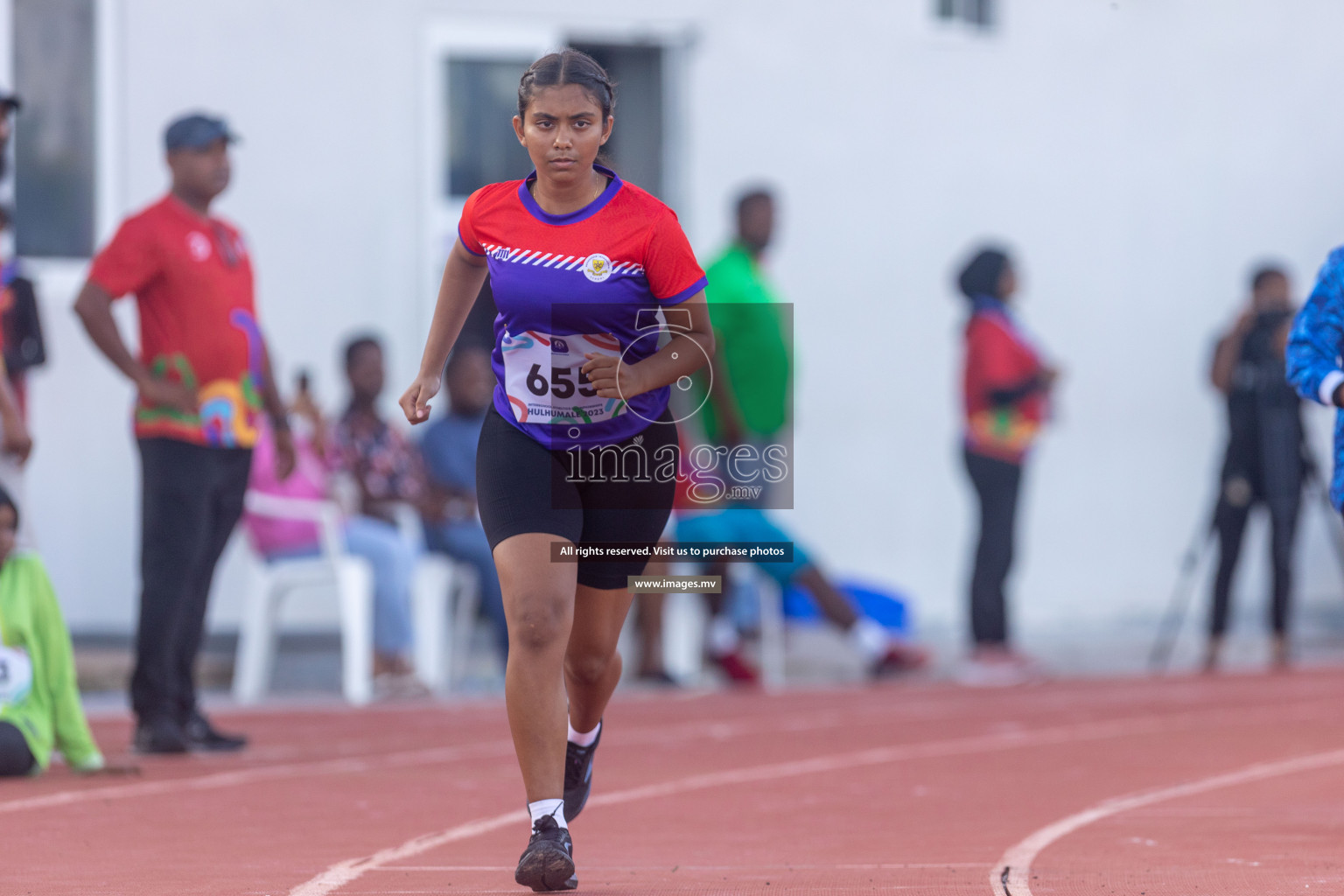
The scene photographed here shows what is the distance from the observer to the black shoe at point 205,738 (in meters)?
7.72

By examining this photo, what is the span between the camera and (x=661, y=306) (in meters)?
4.81

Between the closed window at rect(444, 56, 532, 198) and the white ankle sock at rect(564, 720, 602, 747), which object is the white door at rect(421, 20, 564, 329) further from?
the white ankle sock at rect(564, 720, 602, 747)

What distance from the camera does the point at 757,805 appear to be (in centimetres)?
648

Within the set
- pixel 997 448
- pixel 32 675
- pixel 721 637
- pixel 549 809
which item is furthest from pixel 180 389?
pixel 997 448

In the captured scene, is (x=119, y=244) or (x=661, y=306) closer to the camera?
(x=661, y=306)

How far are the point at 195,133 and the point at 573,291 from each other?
349 cm

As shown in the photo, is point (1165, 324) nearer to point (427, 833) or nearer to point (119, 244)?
point (119, 244)

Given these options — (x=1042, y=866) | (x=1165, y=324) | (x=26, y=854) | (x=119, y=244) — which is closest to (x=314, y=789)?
(x=26, y=854)

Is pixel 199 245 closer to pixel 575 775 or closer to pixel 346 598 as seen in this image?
pixel 346 598

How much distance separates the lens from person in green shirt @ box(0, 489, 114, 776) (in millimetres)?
6758

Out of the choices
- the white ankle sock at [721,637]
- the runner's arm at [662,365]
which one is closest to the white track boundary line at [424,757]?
the white ankle sock at [721,637]

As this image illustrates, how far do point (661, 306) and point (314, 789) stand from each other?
2790 mm

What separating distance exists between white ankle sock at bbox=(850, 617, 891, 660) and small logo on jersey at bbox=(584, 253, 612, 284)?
638cm

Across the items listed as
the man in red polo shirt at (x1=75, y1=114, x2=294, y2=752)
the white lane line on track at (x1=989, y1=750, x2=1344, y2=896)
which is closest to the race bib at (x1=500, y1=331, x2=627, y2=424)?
the white lane line on track at (x1=989, y1=750, x2=1344, y2=896)
